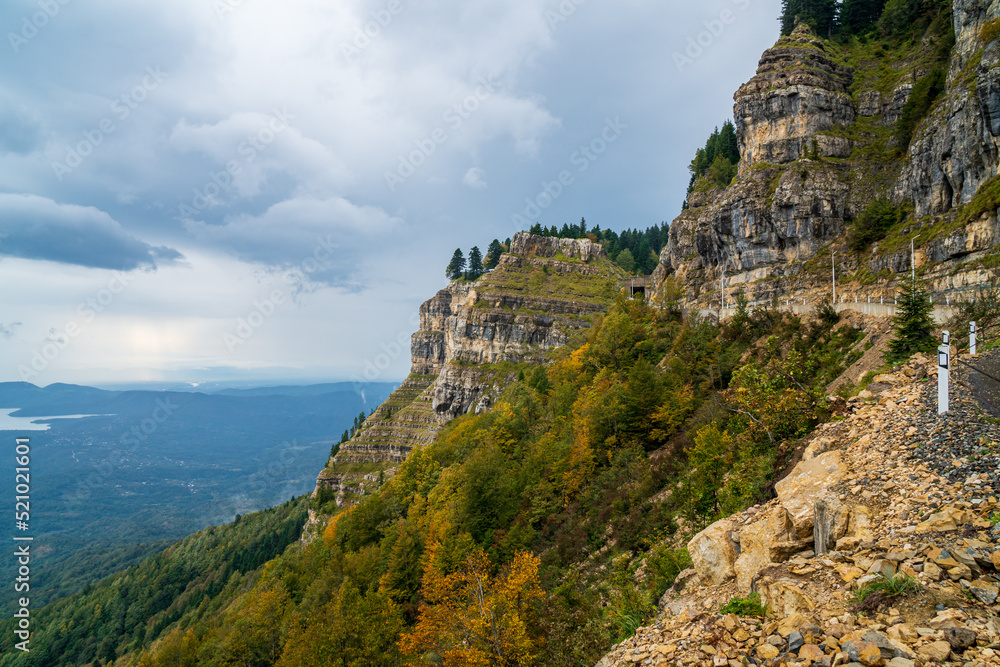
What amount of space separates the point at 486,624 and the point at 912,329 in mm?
17269

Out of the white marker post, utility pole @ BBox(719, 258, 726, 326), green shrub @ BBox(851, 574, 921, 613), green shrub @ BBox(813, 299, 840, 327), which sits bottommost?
green shrub @ BBox(851, 574, 921, 613)

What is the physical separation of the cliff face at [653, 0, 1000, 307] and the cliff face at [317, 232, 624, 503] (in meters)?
40.5

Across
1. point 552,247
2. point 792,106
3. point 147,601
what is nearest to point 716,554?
point 792,106

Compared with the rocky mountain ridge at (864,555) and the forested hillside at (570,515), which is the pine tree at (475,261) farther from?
the rocky mountain ridge at (864,555)

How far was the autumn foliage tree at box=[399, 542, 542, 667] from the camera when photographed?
46.9 feet

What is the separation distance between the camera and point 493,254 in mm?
129375

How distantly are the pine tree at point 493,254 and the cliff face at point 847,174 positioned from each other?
244ft

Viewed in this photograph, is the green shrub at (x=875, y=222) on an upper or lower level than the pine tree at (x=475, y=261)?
lower

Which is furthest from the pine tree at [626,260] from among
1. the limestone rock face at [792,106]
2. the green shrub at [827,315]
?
the green shrub at [827,315]

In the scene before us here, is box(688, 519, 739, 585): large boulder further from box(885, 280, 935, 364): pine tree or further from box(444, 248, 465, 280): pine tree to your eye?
box(444, 248, 465, 280): pine tree

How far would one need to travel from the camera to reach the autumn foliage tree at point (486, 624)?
46.9ft

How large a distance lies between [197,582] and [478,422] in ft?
239

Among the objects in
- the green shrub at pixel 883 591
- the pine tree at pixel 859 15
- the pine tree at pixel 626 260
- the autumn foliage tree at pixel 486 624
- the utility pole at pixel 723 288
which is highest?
the pine tree at pixel 859 15

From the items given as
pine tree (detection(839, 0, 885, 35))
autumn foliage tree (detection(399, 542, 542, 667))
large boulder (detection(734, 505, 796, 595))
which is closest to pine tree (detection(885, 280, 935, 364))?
large boulder (detection(734, 505, 796, 595))
